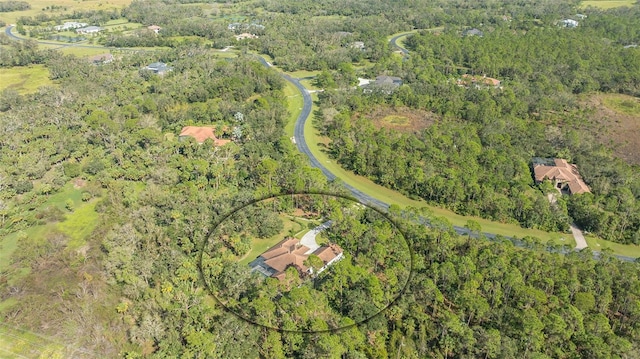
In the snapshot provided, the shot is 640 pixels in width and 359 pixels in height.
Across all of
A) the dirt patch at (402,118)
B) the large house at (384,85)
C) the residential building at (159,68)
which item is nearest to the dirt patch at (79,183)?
the dirt patch at (402,118)

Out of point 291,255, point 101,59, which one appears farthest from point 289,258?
point 101,59

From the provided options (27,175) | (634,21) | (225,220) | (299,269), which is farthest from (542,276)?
(634,21)

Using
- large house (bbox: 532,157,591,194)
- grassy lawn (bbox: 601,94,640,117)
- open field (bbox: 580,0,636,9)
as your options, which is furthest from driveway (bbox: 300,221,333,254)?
open field (bbox: 580,0,636,9)

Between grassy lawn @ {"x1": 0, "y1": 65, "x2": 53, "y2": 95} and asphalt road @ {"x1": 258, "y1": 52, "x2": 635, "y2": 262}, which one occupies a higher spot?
asphalt road @ {"x1": 258, "y1": 52, "x2": 635, "y2": 262}

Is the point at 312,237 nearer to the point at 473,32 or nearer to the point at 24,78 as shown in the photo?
the point at 24,78

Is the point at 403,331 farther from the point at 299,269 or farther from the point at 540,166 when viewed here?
the point at 540,166

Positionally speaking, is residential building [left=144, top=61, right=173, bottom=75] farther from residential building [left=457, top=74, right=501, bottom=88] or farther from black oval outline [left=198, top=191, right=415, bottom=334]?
residential building [left=457, top=74, right=501, bottom=88]

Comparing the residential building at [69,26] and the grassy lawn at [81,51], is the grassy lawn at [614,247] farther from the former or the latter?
the residential building at [69,26]
